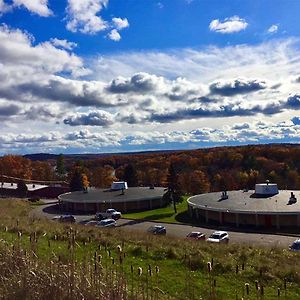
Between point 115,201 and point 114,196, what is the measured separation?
2387 millimetres

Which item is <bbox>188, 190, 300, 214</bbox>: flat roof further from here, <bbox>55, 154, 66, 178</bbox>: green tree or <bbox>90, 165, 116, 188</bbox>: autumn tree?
<bbox>55, 154, 66, 178</bbox>: green tree

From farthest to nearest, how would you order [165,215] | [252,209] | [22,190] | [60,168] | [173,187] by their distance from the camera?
[60,168] → [22,190] → [173,187] → [165,215] → [252,209]

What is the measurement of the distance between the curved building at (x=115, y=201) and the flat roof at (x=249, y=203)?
759 centimetres

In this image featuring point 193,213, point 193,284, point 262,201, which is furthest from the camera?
point 193,213

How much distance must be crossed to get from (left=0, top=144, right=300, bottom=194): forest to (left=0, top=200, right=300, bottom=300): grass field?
59.2 metres

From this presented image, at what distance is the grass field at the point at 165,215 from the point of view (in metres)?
45.1

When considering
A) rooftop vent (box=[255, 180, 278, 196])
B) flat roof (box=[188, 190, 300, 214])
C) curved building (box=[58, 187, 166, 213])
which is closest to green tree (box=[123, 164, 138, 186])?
curved building (box=[58, 187, 166, 213])

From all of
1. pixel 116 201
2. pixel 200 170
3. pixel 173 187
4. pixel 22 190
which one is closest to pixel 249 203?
pixel 173 187

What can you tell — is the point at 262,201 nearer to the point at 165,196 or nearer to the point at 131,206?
the point at 165,196

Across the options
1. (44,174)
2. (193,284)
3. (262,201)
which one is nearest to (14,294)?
(193,284)

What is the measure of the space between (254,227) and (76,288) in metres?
33.7

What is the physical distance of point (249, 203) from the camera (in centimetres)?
4247

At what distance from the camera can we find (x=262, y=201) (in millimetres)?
42875

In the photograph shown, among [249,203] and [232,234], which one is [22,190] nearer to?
[249,203]
